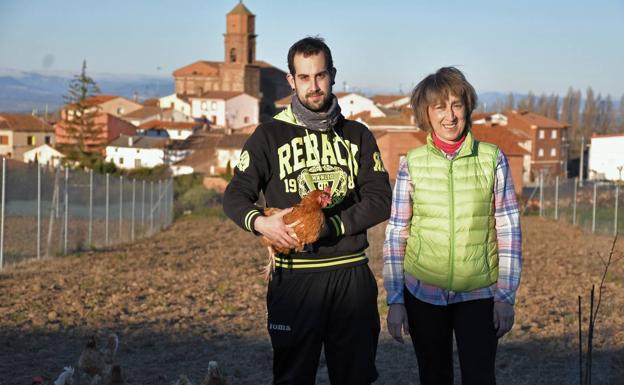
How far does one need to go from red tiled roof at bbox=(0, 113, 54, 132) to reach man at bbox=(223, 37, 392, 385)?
8411 cm

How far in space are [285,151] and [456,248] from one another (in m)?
0.92

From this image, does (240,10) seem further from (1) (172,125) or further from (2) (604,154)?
(2) (604,154)

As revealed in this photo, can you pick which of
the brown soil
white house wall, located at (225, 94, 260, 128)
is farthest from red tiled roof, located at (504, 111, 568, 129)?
the brown soil

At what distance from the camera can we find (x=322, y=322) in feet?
13.7

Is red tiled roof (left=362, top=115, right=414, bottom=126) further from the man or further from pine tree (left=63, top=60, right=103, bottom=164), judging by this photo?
the man

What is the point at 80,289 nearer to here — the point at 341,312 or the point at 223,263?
the point at 223,263

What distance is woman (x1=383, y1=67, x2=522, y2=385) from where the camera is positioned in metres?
4.09

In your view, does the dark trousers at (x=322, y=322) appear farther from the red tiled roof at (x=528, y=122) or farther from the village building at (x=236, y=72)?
the village building at (x=236, y=72)

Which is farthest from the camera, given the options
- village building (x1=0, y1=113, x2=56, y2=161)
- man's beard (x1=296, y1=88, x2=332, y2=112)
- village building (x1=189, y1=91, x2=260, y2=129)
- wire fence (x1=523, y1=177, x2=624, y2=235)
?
village building (x1=189, y1=91, x2=260, y2=129)

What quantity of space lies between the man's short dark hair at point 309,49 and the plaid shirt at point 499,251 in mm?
658

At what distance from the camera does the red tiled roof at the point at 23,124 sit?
84.4 m

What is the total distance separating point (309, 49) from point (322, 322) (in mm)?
1288

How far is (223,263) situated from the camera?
17.3 m

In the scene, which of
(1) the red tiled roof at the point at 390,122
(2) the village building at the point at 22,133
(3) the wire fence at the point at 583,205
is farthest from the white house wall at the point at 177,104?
(3) the wire fence at the point at 583,205
